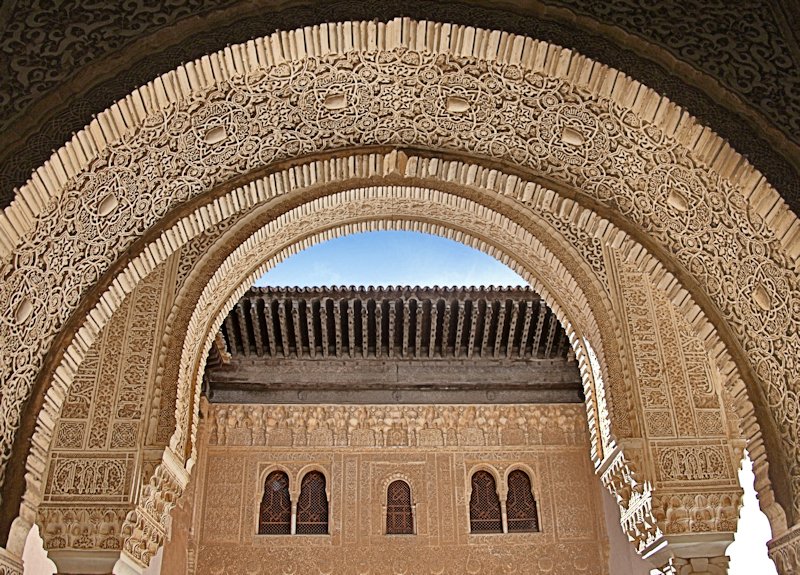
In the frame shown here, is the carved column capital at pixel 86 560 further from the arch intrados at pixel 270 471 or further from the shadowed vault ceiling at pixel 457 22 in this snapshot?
the arch intrados at pixel 270 471

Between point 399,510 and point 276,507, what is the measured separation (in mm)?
1577

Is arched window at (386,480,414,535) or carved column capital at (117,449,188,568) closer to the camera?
carved column capital at (117,449,188,568)

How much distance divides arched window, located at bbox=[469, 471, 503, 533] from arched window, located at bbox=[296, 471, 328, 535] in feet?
6.20

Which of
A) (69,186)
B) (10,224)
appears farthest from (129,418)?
(10,224)

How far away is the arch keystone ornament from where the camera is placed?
362 cm

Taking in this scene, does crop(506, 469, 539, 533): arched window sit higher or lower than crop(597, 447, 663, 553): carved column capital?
higher

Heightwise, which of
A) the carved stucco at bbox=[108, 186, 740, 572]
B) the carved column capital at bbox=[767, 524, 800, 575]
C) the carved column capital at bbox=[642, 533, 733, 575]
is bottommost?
the carved column capital at bbox=[767, 524, 800, 575]

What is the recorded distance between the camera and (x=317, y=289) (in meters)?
10.7

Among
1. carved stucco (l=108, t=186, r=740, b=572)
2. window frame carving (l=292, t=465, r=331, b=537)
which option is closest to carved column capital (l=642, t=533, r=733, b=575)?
carved stucco (l=108, t=186, r=740, b=572)

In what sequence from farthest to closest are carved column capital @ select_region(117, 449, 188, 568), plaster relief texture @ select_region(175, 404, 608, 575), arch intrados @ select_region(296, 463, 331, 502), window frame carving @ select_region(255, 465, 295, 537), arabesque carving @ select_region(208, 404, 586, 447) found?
arabesque carving @ select_region(208, 404, 586, 447) < arch intrados @ select_region(296, 463, 331, 502) < window frame carving @ select_region(255, 465, 295, 537) < plaster relief texture @ select_region(175, 404, 608, 575) < carved column capital @ select_region(117, 449, 188, 568)

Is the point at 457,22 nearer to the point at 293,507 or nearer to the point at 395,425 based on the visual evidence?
the point at 395,425

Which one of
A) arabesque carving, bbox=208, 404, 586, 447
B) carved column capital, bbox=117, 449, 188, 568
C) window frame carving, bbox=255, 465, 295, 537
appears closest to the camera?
carved column capital, bbox=117, 449, 188, 568

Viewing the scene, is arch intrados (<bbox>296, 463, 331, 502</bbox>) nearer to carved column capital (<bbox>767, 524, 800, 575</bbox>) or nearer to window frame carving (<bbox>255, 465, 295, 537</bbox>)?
window frame carving (<bbox>255, 465, 295, 537</bbox>)

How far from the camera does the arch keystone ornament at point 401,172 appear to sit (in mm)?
3623
